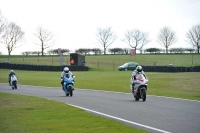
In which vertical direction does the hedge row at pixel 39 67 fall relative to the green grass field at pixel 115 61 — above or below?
below

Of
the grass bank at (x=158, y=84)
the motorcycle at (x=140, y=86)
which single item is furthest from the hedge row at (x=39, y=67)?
the motorcycle at (x=140, y=86)

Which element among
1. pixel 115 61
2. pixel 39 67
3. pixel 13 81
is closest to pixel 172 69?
pixel 39 67

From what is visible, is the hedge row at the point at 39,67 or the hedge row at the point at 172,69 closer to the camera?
the hedge row at the point at 172,69

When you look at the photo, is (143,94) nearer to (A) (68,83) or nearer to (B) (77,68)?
(A) (68,83)

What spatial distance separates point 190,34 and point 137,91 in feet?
284

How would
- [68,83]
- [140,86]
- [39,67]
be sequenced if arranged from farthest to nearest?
[39,67], [68,83], [140,86]

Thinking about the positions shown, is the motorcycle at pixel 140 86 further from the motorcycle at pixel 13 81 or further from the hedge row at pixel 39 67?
the hedge row at pixel 39 67

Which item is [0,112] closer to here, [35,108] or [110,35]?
[35,108]

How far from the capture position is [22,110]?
1523 cm

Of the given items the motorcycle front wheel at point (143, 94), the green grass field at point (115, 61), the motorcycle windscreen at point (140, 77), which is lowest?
the motorcycle front wheel at point (143, 94)

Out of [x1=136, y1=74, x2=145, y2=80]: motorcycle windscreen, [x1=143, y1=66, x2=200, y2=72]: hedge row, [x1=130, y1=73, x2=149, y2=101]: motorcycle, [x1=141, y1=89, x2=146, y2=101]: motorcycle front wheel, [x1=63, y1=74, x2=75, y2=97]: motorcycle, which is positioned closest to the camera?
[x1=141, y1=89, x2=146, y2=101]: motorcycle front wheel

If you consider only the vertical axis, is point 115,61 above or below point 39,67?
above

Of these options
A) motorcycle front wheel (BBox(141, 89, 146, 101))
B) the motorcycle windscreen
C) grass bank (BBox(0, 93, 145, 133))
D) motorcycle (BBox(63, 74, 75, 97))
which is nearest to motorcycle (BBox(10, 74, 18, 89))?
motorcycle (BBox(63, 74, 75, 97))

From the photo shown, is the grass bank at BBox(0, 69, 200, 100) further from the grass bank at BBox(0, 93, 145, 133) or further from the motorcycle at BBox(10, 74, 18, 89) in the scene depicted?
the grass bank at BBox(0, 93, 145, 133)
